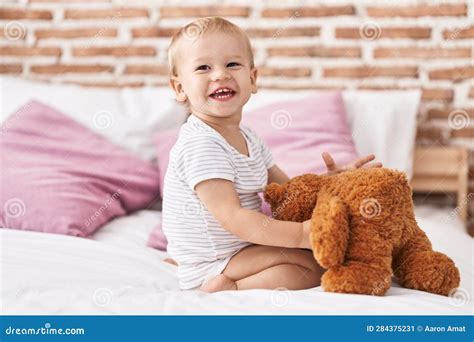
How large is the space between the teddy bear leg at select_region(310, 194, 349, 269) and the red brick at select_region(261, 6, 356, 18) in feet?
4.26

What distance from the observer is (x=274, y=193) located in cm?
119

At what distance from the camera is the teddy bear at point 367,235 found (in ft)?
3.40

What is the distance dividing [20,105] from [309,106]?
904 millimetres

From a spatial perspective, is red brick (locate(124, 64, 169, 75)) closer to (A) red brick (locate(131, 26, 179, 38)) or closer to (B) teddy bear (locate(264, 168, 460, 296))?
(A) red brick (locate(131, 26, 179, 38))

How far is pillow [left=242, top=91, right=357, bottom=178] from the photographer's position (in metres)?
1.76

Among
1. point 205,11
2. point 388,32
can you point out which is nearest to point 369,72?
point 388,32

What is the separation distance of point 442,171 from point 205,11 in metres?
1.03

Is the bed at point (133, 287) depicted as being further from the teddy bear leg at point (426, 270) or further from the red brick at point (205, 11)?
the red brick at point (205, 11)

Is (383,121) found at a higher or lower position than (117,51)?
lower

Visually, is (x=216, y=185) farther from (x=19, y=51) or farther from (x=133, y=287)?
(x=19, y=51)

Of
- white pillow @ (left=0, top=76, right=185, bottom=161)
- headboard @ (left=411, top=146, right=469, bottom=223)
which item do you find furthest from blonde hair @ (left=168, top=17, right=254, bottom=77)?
headboard @ (left=411, top=146, right=469, bottom=223)

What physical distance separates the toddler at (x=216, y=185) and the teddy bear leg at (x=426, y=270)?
170mm

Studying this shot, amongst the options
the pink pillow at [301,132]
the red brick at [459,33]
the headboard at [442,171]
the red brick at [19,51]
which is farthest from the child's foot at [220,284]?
the red brick at [19,51]
